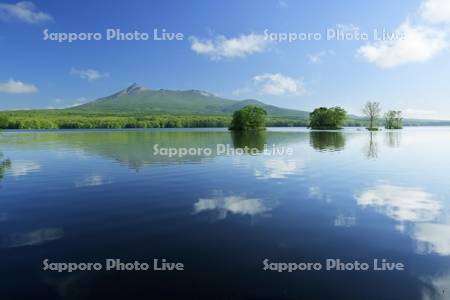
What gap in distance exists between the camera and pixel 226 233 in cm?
1459

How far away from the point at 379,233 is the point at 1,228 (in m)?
15.9

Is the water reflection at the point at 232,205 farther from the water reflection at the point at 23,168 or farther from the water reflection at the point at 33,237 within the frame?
the water reflection at the point at 23,168

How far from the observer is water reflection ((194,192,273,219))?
59.3 ft

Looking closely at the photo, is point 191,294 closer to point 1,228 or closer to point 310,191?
point 1,228

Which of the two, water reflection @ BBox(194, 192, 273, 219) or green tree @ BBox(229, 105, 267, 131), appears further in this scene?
green tree @ BBox(229, 105, 267, 131)

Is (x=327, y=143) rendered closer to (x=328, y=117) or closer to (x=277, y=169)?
(x=277, y=169)

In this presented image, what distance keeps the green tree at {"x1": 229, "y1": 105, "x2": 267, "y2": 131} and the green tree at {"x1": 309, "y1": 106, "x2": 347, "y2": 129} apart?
132 feet

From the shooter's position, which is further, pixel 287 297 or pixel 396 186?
pixel 396 186

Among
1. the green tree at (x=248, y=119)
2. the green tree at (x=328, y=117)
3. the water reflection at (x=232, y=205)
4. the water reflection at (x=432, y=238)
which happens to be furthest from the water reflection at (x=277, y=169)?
the green tree at (x=328, y=117)

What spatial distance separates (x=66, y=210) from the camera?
18344 mm

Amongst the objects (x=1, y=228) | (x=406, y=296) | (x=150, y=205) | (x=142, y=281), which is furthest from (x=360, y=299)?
(x=1, y=228)

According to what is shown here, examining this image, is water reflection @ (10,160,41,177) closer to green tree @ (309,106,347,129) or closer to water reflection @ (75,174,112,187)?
water reflection @ (75,174,112,187)

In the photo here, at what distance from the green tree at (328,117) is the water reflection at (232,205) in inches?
6635

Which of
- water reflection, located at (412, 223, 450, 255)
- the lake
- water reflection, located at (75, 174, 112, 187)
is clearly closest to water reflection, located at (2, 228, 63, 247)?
the lake
